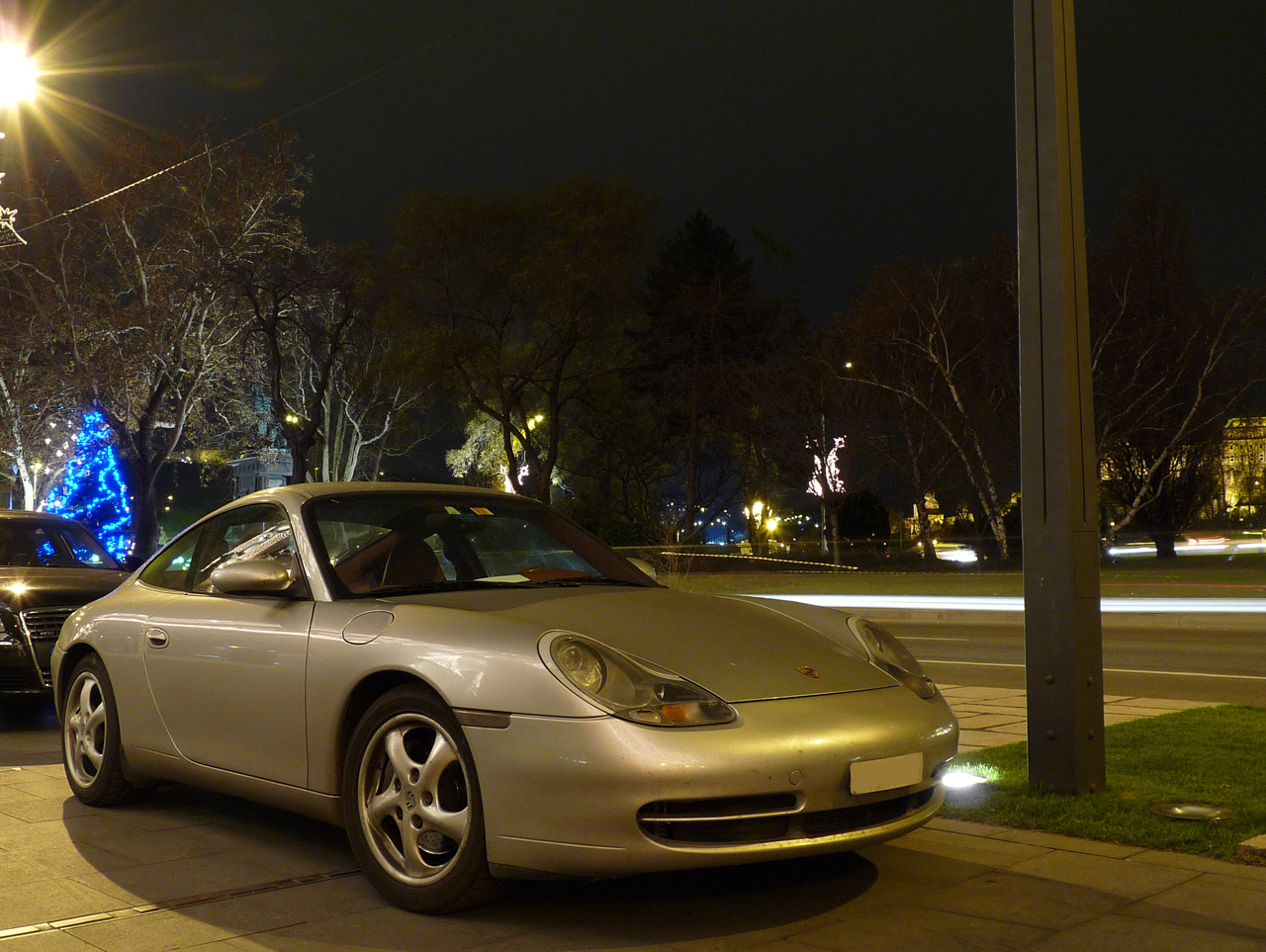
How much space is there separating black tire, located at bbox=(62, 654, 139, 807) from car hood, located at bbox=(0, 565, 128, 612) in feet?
8.34

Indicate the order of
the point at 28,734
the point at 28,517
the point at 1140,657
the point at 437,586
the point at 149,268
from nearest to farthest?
1. the point at 437,586
2. the point at 28,734
3. the point at 28,517
4. the point at 1140,657
5. the point at 149,268

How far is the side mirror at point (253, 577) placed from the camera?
4.83 m

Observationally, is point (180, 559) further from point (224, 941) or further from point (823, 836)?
point (823, 836)

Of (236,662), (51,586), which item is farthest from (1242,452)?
(236,662)

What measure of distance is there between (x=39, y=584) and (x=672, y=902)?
6441mm

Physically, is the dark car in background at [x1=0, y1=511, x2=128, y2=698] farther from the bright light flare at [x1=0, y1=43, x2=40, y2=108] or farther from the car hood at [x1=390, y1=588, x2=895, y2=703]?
the bright light flare at [x1=0, y1=43, x2=40, y2=108]

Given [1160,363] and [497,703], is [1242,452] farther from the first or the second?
[497,703]

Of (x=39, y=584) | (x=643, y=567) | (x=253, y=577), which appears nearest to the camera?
(x=253, y=577)

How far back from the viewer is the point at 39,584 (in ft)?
29.7

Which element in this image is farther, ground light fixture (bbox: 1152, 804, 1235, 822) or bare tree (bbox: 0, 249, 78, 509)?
bare tree (bbox: 0, 249, 78, 509)

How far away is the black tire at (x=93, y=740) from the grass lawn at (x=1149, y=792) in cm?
374

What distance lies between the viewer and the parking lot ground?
3.91m

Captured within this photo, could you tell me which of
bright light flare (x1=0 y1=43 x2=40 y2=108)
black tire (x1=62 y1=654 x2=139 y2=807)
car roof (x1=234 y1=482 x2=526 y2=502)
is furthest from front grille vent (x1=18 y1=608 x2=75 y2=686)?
bright light flare (x1=0 y1=43 x2=40 y2=108)

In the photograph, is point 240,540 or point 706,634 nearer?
point 706,634
